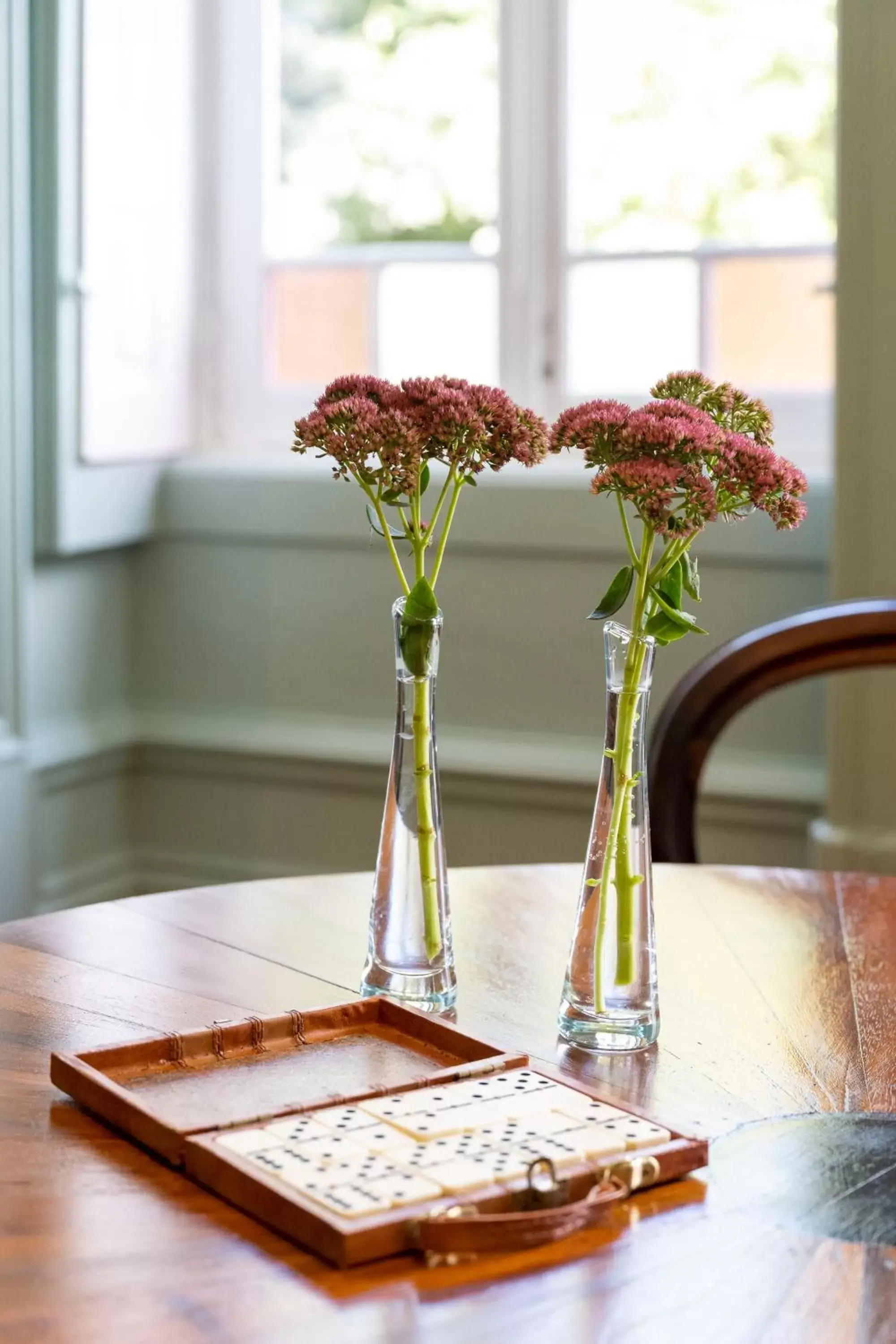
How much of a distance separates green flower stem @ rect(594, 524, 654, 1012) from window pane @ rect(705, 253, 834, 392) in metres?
1.69

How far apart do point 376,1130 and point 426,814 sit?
25 centimetres

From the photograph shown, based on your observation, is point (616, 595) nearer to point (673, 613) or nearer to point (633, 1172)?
point (673, 613)

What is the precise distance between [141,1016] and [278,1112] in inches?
9.5

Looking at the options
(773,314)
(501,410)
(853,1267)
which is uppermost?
(773,314)

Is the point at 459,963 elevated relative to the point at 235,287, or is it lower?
lower

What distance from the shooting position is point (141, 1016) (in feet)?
3.59

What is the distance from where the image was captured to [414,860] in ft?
3.50

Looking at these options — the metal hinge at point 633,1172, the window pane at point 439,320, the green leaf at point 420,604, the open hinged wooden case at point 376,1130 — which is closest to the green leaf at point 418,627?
the green leaf at point 420,604

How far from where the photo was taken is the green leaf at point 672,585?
3.28ft

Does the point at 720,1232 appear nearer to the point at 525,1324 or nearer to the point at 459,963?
the point at 525,1324

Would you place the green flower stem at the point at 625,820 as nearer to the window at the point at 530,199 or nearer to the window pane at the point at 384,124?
the window at the point at 530,199

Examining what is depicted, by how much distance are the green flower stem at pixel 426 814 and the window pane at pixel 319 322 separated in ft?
6.22

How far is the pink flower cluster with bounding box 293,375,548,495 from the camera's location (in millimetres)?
989

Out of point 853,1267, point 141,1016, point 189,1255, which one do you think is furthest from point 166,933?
point 853,1267
